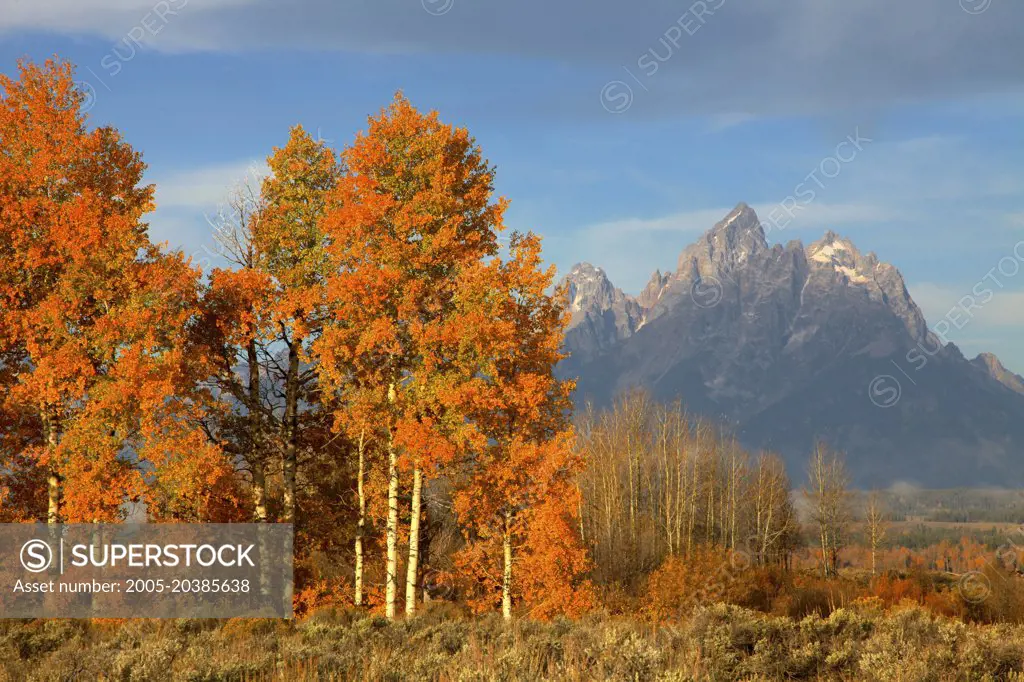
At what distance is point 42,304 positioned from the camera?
→ 24.1 metres

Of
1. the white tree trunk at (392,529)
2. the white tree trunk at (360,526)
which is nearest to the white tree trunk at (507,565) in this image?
the white tree trunk at (392,529)

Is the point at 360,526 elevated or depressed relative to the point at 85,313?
depressed

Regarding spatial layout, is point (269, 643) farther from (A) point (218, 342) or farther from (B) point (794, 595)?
(B) point (794, 595)

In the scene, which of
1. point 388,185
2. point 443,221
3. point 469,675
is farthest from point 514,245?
point 469,675

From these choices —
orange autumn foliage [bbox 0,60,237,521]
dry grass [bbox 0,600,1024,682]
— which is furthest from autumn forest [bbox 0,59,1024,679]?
dry grass [bbox 0,600,1024,682]

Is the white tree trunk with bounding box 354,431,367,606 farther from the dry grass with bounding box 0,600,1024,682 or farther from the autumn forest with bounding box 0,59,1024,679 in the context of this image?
the dry grass with bounding box 0,600,1024,682

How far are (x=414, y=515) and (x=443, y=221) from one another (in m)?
8.60

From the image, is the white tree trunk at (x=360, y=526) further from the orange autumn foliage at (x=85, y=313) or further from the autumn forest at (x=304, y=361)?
the orange autumn foliage at (x=85, y=313)

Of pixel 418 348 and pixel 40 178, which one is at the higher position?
pixel 40 178

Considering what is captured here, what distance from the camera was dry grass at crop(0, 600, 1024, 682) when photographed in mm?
12703

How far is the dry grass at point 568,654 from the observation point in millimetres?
12703

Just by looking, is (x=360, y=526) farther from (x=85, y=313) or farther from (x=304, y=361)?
(x=85, y=313)

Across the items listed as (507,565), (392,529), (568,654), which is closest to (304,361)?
(392,529)

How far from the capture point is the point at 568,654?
13484 mm
